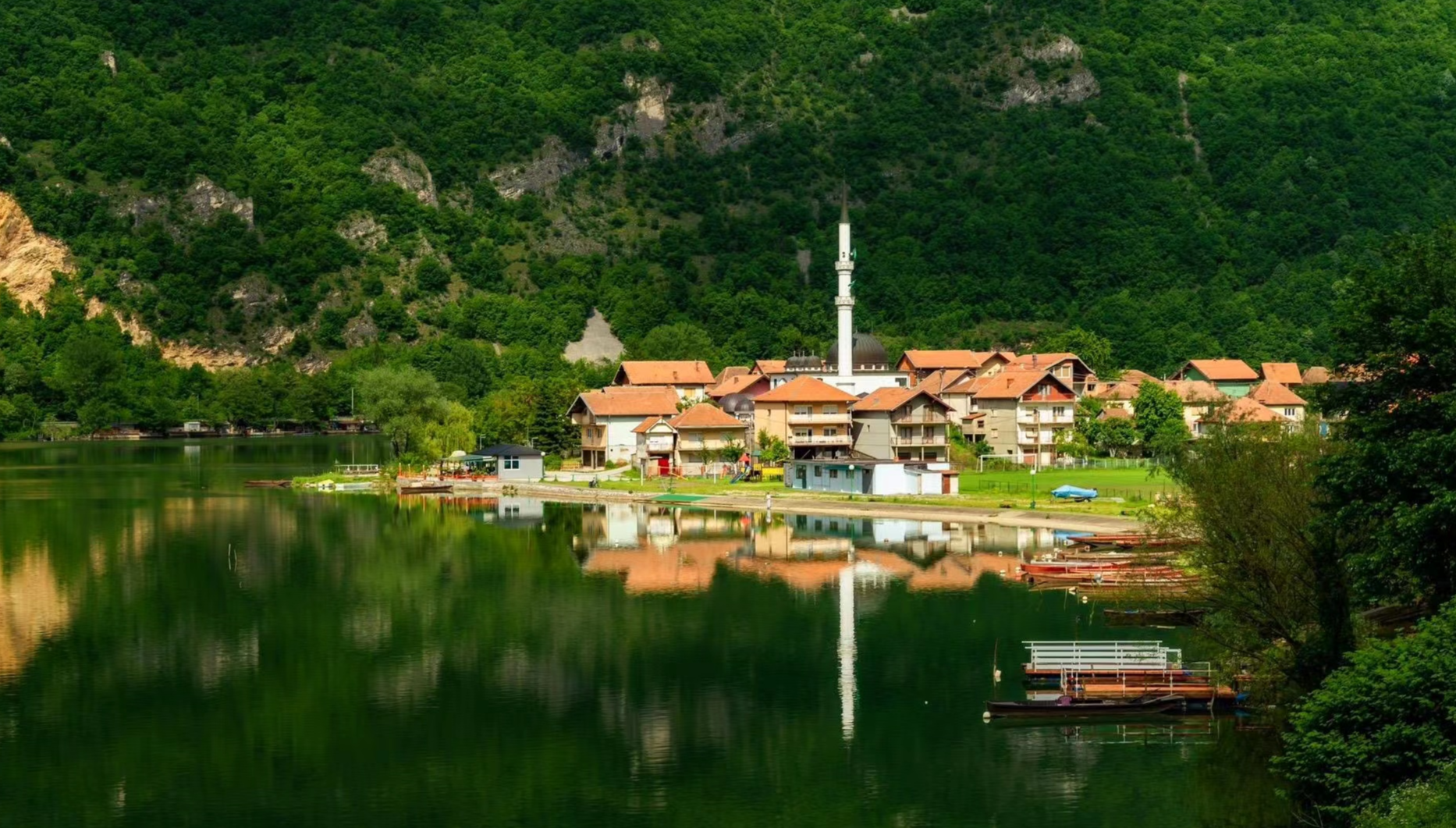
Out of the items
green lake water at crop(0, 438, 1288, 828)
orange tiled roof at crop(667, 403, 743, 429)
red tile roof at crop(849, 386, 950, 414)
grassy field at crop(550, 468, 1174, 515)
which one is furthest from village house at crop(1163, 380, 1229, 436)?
green lake water at crop(0, 438, 1288, 828)

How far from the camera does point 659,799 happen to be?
99.0 ft

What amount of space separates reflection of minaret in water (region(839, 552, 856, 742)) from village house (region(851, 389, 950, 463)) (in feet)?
103

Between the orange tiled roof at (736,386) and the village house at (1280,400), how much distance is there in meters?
29.5

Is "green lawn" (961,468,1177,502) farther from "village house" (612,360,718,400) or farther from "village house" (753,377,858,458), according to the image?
"village house" (612,360,718,400)

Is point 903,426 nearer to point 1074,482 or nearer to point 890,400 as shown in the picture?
point 890,400

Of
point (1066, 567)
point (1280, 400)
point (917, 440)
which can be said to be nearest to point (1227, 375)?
point (1280, 400)

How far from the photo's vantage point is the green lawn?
7412 cm

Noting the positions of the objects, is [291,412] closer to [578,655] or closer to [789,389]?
[789,389]

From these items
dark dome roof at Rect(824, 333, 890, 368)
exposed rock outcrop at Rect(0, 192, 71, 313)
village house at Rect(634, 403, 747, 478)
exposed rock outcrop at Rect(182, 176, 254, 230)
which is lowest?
village house at Rect(634, 403, 747, 478)

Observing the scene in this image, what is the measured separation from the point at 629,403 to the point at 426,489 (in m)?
15.1

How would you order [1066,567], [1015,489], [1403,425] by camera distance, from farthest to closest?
[1015,489]
[1066,567]
[1403,425]

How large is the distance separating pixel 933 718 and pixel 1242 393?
90.4 meters

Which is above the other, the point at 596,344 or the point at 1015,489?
the point at 596,344

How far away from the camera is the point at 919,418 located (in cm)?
8856
